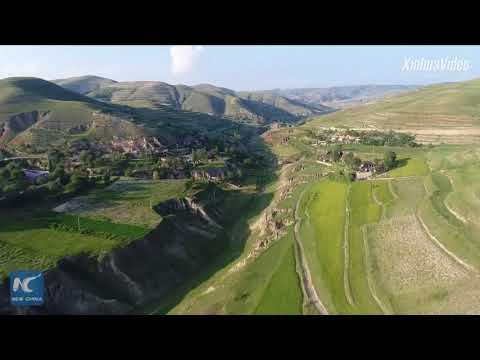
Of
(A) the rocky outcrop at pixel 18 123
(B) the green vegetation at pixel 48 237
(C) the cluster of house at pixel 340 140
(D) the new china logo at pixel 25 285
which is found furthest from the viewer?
(A) the rocky outcrop at pixel 18 123

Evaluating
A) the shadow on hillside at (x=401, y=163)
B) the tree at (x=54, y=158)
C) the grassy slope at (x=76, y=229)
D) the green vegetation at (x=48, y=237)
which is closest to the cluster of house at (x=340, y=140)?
the shadow on hillside at (x=401, y=163)

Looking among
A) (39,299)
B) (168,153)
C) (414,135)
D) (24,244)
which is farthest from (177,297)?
(414,135)

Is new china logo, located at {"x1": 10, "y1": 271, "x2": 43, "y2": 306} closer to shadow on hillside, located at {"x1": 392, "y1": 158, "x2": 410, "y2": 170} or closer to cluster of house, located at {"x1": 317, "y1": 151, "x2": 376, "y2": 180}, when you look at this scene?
cluster of house, located at {"x1": 317, "y1": 151, "x2": 376, "y2": 180}

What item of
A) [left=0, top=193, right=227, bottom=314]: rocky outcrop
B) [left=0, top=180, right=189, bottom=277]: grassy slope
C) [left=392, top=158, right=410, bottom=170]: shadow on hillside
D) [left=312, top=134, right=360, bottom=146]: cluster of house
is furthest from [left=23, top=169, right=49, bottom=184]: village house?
[left=312, top=134, right=360, bottom=146]: cluster of house

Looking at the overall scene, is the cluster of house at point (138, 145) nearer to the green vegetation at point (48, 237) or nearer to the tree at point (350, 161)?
the tree at point (350, 161)

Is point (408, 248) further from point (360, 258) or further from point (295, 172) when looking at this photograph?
point (295, 172)

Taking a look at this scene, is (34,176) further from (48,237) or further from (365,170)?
(365,170)
